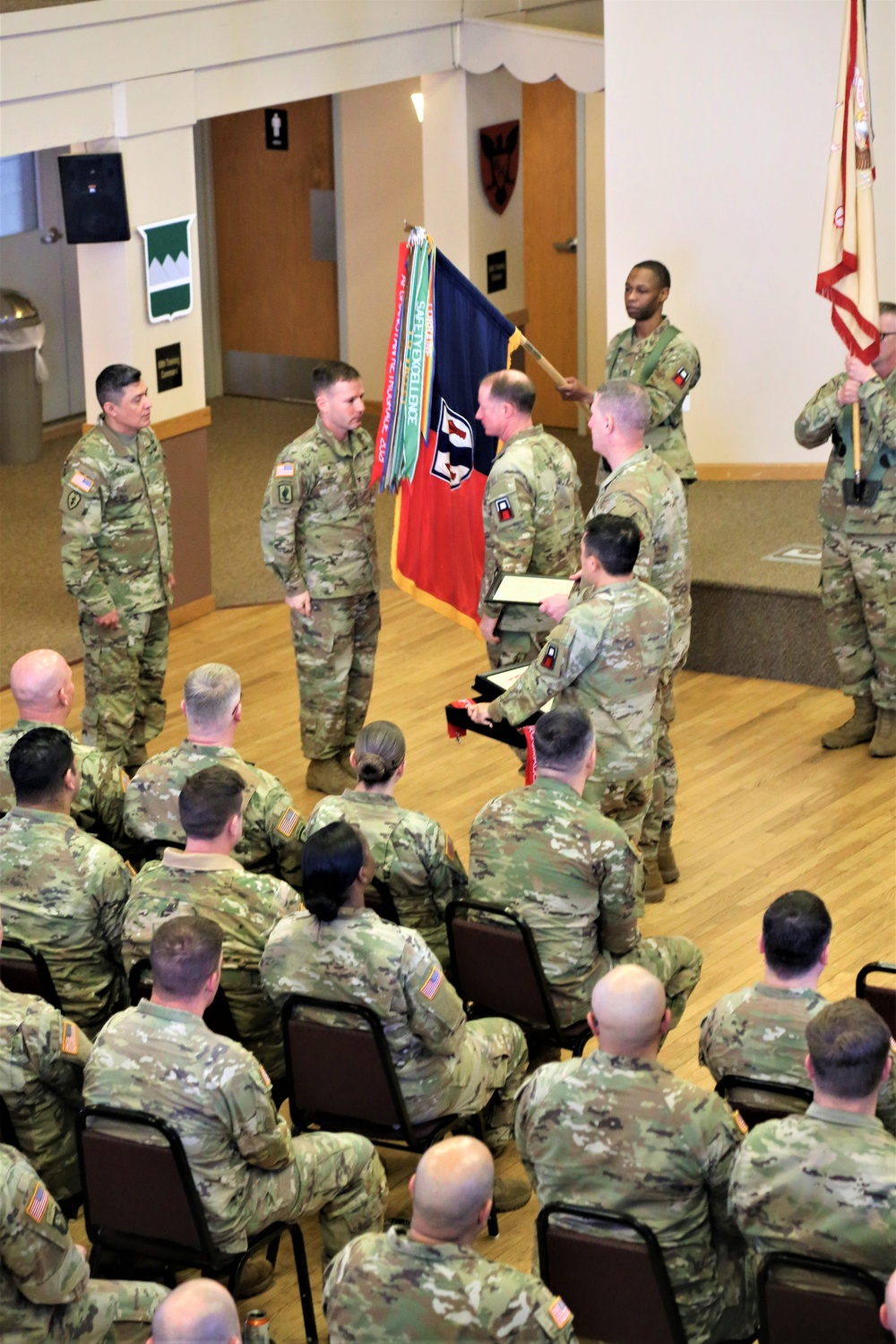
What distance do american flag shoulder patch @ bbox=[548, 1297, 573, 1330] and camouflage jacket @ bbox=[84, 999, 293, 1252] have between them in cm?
85

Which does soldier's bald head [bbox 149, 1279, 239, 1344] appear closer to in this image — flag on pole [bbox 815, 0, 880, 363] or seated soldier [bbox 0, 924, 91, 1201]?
seated soldier [bbox 0, 924, 91, 1201]

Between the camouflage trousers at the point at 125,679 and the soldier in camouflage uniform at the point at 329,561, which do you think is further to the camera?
the camouflage trousers at the point at 125,679

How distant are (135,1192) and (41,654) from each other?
2.06m

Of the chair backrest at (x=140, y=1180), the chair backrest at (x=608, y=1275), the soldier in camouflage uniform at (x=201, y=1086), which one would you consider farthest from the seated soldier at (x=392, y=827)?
the chair backrest at (x=608, y=1275)

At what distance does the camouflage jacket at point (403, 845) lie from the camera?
4.46 metres

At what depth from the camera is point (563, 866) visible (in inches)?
169

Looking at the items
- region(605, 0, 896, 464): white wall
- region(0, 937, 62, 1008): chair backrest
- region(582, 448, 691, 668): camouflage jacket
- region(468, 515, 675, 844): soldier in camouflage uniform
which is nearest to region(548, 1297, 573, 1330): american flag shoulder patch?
region(0, 937, 62, 1008): chair backrest

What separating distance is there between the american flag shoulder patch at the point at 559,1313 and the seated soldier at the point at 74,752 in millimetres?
2465

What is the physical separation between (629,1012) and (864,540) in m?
4.09

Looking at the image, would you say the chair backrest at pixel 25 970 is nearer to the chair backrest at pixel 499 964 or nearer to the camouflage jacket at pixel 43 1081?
the camouflage jacket at pixel 43 1081

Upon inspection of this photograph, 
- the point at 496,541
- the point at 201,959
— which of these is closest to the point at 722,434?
the point at 496,541

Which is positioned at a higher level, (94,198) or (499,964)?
(94,198)

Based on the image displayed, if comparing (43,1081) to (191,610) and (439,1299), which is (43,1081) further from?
(191,610)

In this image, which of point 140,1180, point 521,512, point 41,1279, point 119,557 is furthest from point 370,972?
point 119,557
